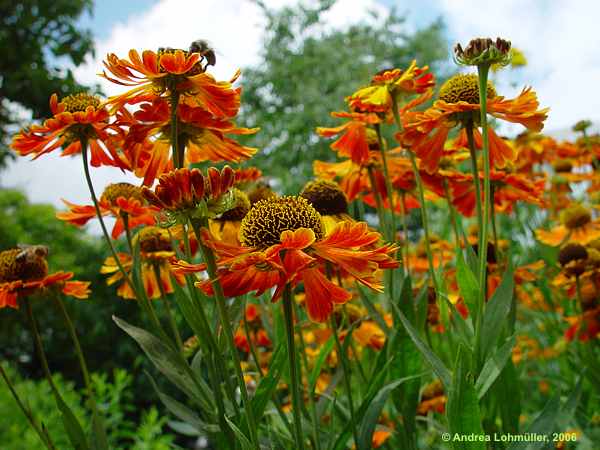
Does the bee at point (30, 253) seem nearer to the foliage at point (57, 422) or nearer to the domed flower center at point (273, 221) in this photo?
the domed flower center at point (273, 221)

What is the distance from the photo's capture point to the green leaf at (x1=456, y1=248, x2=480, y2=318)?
745 millimetres

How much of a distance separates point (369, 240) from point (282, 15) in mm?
7878

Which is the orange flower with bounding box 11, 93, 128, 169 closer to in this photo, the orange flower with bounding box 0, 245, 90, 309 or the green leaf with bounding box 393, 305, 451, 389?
the orange flower with bounding box 0, 245, 90, 309

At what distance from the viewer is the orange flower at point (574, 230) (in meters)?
1.57

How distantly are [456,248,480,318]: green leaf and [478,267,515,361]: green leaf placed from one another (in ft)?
0.06

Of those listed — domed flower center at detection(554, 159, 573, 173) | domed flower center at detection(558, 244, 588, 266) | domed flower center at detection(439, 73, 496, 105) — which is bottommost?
domed flower center at detection(558, 244, 588, 266)

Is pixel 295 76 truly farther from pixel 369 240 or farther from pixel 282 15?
pixel 369 240

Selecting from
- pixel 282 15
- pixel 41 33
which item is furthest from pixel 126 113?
pixel 282 15

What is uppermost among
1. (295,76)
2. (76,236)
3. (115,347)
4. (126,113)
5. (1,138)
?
(295,76)

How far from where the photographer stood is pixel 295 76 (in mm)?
7410

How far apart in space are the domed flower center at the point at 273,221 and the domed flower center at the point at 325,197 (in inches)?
10.6

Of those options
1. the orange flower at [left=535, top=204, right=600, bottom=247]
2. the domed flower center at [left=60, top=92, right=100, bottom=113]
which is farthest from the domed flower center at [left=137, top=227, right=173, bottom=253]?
the orange flower at [left=535, top=204, right=600, bottom=247]

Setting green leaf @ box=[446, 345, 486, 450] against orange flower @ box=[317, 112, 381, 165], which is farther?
orange flower @ box=[317, 112, 381, 165]

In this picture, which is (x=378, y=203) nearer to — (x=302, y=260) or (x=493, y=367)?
(x=493, y=367)
